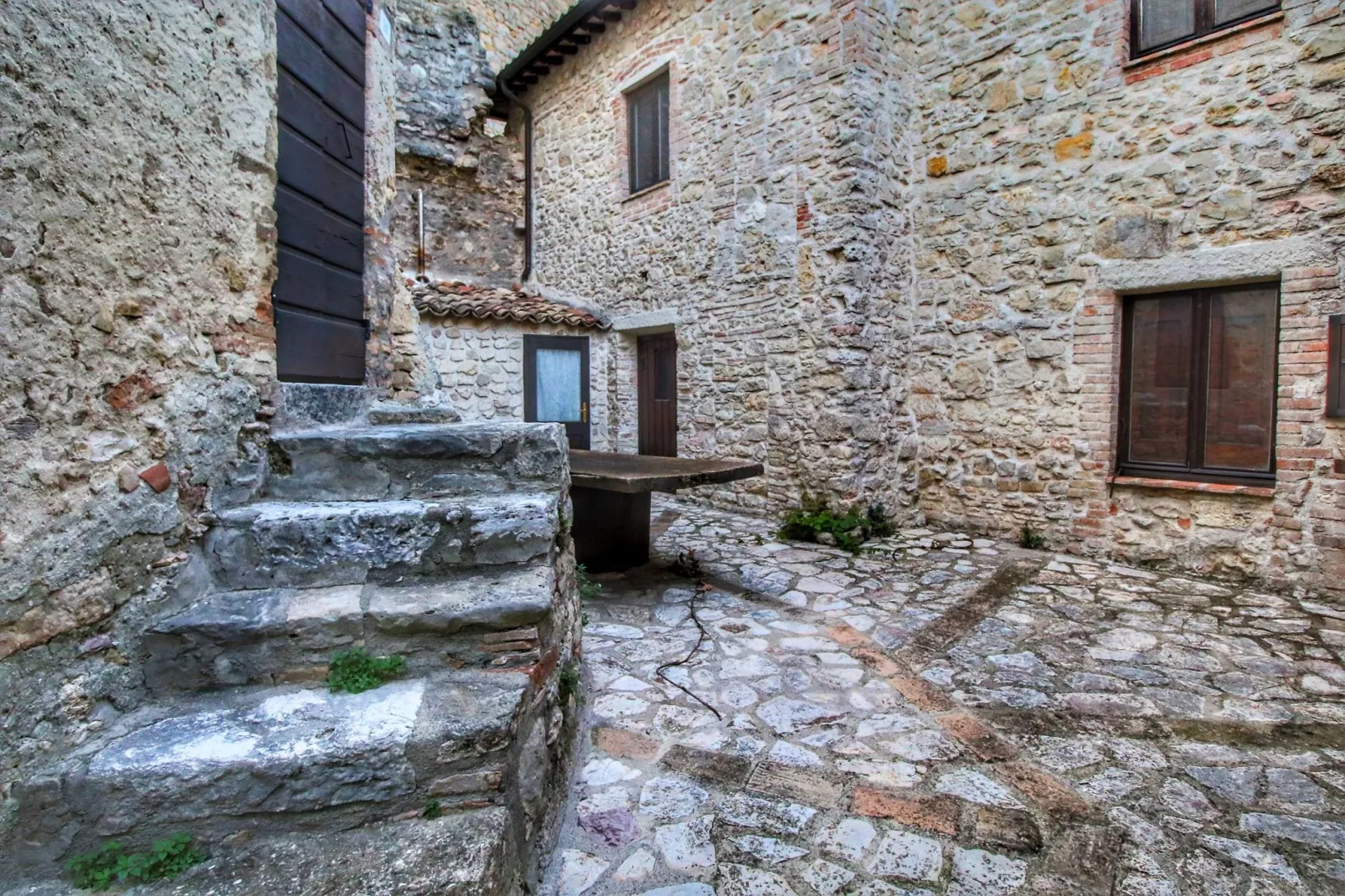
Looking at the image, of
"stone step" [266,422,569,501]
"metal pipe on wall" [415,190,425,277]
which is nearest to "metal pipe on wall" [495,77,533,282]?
"metal pipe on wall" [415,190,425,277]

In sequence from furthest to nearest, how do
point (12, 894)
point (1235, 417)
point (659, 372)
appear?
point (659, 372), point (1235, 417), point (12, 894)

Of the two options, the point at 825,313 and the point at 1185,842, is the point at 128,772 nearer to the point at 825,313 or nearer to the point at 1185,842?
the point at 1185,842

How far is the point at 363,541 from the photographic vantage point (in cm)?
199

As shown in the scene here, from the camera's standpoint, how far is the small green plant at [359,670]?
174 cm

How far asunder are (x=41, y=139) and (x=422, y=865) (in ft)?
5.64

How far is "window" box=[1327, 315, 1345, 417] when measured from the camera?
12.7 ft

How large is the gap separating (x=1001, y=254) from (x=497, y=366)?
529 cm

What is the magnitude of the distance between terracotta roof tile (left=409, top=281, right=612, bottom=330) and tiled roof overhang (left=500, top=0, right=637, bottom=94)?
9.62ft

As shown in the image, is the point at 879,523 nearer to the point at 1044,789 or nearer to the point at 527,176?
the point at 1044,789

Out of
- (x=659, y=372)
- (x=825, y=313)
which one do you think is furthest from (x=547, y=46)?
(x=825, y=313)

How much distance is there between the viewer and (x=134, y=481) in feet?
5.61

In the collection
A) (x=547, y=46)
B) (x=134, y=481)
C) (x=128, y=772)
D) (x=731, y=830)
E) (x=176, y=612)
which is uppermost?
(x=547, y=46)

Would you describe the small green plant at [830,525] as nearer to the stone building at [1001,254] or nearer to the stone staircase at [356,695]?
the stone building at [1001,254]

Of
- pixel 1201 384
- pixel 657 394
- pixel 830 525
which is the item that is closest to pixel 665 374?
pixel 657 394
